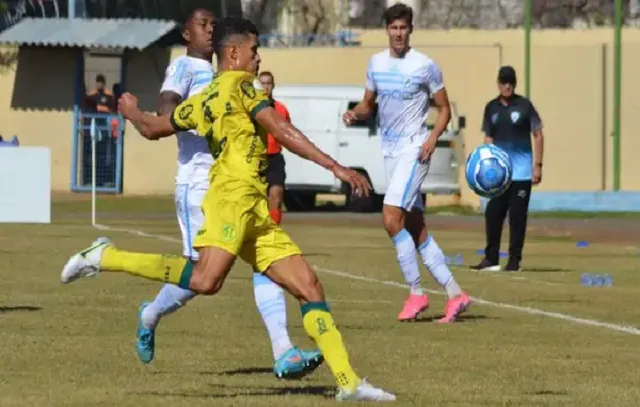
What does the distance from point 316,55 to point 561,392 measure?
2952 centimetres

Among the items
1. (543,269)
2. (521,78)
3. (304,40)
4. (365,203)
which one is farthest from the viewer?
(304,40)

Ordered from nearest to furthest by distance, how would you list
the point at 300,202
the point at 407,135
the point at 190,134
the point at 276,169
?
the point at 190,134
the point at 407,135
the point at 276,169
the point at 300,202

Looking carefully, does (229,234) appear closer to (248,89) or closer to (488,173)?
(248,89)

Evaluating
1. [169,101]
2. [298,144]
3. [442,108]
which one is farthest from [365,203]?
[298,144]

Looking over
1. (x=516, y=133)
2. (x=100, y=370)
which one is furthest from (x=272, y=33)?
(x=100, y=370)

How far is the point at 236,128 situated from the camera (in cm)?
860

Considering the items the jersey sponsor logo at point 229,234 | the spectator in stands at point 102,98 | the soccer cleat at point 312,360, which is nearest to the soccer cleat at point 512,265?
the soccer cleat at point 312,360

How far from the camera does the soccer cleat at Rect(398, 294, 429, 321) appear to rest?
12617 mm

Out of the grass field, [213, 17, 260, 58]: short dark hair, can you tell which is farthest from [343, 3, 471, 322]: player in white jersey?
[213, 17, 260, 58]: short dark hair

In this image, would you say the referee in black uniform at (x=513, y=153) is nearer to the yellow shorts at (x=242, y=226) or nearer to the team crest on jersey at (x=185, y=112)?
the team crest on jersey at (x=185, y=112)

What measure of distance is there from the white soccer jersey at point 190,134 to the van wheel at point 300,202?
2347 centimetres

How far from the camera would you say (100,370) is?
31.0 feet

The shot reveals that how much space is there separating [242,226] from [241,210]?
0.07 meters

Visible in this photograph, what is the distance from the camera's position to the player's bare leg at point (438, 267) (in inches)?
494
